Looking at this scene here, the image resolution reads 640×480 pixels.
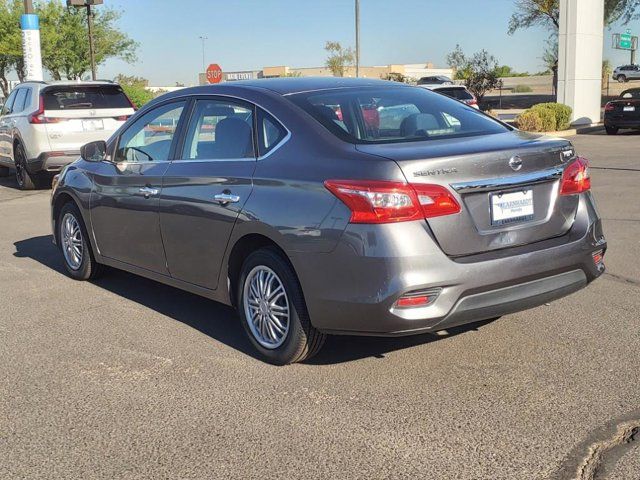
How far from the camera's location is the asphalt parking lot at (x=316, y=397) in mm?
3375

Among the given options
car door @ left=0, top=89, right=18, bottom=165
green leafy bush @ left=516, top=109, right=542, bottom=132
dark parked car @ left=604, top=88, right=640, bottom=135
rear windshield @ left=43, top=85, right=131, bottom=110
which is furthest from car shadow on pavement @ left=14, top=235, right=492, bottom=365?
dark parked car @ left=604, top=88, right=640, bottom=135

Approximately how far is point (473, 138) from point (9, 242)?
6.40 meters

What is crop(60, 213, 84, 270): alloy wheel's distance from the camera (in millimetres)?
6668

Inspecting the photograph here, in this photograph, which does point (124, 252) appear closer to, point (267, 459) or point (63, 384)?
point (63, 384)

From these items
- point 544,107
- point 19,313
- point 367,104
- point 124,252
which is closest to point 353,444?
point 367,104

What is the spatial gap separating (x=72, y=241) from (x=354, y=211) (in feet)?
12.4

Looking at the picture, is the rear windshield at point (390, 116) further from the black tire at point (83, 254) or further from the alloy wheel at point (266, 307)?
the black tire at point (83, 254)

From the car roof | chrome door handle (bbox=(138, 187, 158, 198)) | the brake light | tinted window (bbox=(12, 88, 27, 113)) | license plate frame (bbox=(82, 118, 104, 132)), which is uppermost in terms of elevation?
tinted window (bbox=(12, 88, 27, 113))

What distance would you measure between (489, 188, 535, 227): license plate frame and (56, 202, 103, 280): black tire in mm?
3784

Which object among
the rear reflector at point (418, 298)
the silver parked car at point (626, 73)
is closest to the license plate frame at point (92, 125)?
the rear reflector at point (418, 298)

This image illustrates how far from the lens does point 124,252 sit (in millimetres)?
5859

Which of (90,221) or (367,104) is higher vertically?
(367,104)

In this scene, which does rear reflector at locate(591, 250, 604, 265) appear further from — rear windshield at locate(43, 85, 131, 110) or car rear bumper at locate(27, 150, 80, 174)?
rear windshield at locate(43, 85, 131, 110)

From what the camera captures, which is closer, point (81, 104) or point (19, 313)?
point (19, 313)
